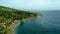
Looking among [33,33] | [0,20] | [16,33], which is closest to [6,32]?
[16,33]

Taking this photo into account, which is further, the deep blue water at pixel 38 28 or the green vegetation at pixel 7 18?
the deep blue water at pixel 38 28

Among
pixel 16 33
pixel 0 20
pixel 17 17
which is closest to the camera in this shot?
pixel 16 33

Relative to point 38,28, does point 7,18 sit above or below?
above

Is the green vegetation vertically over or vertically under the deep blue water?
over

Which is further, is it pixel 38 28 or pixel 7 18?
pixel 7 18

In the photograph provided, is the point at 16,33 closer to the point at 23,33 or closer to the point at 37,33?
the point at 23,33

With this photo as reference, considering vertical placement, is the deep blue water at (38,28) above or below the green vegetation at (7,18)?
below

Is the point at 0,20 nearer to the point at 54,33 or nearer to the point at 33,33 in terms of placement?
the point at 33,33

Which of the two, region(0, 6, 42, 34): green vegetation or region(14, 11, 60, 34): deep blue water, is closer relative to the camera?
region(0, 6, 42, 34): green vegetation

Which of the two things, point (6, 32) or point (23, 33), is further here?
point (23, 33)

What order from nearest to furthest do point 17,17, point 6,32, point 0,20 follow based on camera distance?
point 6,32 < point 0,20 < point 17,17
